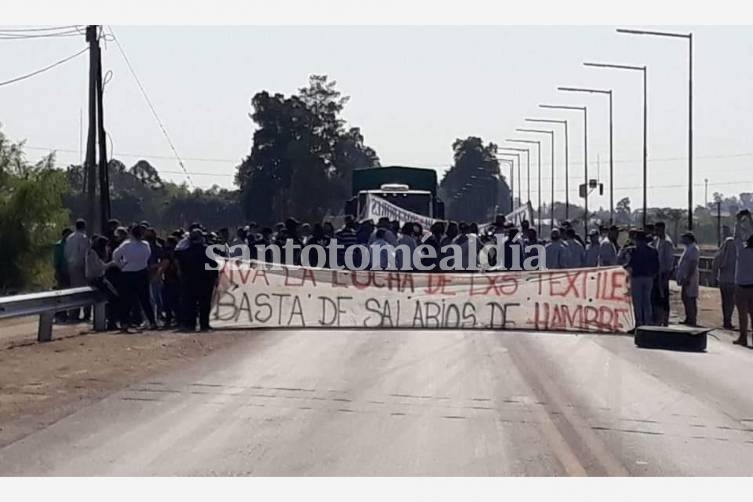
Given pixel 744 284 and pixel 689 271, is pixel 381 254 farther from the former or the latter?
pixel 744 284

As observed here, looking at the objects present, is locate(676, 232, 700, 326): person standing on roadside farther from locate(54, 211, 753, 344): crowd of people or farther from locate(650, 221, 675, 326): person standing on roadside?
locate(650, 221, 675, 326): person standing on roadside

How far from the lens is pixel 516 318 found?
22.9m

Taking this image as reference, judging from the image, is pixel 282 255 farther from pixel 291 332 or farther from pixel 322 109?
pixel 322 109

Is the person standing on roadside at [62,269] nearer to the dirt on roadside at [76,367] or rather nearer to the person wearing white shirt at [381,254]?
the dirt on roadside at [76,367]

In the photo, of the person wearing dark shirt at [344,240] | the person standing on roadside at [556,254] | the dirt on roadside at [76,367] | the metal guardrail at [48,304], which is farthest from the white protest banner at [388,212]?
the dirt on roadside at [76,367]

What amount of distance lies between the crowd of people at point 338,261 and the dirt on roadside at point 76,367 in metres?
1.10

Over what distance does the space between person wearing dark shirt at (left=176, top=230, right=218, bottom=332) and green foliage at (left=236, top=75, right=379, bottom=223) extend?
42.1 metres

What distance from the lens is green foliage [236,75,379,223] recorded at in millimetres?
67250

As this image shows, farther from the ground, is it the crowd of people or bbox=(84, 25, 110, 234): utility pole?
bbox=(84, 25, 110, 234): utility pole

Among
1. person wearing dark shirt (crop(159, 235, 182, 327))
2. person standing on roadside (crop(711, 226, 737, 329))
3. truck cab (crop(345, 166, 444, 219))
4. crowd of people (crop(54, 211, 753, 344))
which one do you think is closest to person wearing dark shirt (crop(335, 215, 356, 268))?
crowd of people (crop(54, 211, 753, 344))

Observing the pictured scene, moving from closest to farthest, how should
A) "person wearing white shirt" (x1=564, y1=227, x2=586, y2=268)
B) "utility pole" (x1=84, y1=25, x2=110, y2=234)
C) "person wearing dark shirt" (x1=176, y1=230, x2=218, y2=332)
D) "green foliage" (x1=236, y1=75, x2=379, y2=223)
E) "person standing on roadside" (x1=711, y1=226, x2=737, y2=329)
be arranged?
"person wearing dark shirt" (x1=176, y1=230, x2=218, y2=332) → "person standing on roadside" (x1=711, y1=226, x2=737, y2=329) → "person wearing white shirt" (x1=564, y1=227, x2=586, y2=268) → "utility pole" (x1=84, y1=25, x2=110, y2=234) → "green foliage" (x1=236, y1=75, x2=379, y2=223)

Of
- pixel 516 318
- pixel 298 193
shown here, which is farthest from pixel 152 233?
pixel 298 193

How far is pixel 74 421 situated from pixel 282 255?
14982 millimetres

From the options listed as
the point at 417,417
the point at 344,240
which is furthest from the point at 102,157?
the point at 417,417
